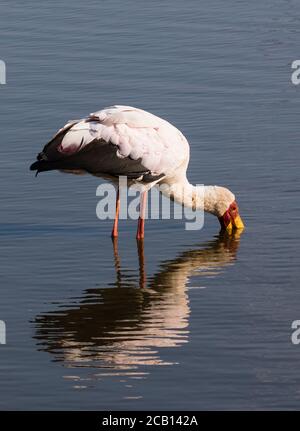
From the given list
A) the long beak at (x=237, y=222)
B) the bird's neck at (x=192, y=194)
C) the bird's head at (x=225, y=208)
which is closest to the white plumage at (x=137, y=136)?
the bird's neck at (x=192, y=194)

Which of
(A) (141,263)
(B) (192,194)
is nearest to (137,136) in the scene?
(B) (192,194)

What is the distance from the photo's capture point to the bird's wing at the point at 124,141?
14.7 meters

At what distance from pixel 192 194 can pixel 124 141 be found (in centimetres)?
106

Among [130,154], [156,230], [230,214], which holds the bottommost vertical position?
[156,230]

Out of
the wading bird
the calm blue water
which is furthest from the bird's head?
the calm blue water

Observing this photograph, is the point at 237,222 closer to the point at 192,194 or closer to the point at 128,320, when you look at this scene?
the point at 192,194

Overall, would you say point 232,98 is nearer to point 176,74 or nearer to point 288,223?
point 176,74

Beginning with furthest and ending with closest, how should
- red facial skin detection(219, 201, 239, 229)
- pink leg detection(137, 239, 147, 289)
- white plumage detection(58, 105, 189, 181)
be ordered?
red facial skin detection(219, 201, 239, 229), white plumage detection(58, 105, 189, 181), pink leg detection(137, 239, 147, 289)

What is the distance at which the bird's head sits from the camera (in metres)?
15.1

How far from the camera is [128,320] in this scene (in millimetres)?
12633

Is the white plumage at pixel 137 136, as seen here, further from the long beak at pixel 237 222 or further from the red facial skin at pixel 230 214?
the long beak at pixel 237 222

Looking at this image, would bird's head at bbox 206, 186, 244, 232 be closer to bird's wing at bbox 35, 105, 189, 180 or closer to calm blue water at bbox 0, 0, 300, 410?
calm blue water at bbox 0, 0, 300, 410

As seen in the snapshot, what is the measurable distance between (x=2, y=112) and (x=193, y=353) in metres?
7.64

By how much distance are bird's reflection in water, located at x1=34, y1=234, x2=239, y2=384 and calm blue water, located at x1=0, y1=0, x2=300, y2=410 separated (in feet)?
0.07
